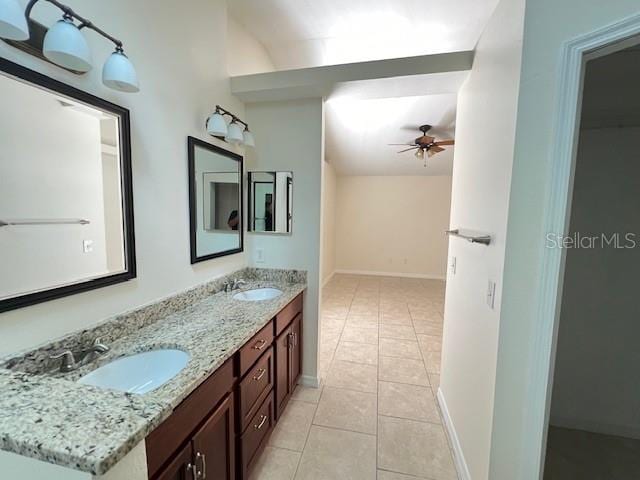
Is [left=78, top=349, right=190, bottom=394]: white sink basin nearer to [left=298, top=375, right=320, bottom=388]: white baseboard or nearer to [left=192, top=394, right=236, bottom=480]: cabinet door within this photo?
[left=192, top=394, right=236, bottom=480]: cabinet door

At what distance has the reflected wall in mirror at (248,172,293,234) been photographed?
7.66ft

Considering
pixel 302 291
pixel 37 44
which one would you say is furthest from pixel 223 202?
pixel 37 44

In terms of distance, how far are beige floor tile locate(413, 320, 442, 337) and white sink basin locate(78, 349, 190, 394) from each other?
3.06 metres

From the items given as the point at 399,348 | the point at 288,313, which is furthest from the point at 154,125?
the point at 399,348

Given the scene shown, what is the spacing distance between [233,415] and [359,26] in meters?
2.83

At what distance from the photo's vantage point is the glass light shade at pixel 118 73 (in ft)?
A: 3.49

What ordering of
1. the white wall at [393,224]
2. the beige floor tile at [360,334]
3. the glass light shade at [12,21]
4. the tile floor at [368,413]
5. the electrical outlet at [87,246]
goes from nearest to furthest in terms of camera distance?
1. the glass light shade at [12,21]
2. the electrical outlet at [87,246]
3. the tile floor at [368,413]
4. the beige floor tile at [360,334]
5. the white wall at [393,224]

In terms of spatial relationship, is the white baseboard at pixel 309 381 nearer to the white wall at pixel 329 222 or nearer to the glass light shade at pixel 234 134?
the glass light shade at pixel 234 134

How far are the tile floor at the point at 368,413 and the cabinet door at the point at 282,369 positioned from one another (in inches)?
6.7

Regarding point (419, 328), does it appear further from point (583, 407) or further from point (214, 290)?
point (214, 290)

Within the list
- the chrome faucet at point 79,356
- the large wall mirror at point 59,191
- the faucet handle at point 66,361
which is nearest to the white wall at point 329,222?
the large wall mirror at point 59,191

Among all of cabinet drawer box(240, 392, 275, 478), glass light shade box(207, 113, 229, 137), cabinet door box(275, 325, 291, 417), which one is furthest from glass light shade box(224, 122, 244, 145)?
cabinet drawer box(240, 392, 275, 478)

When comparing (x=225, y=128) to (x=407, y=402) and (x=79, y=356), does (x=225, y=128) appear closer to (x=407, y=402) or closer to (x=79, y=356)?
(x=79, y=356)

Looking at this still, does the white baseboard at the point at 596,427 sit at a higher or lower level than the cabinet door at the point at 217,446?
lower
